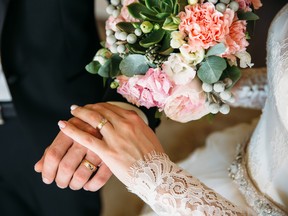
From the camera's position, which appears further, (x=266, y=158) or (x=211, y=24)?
(x=266, y=158)

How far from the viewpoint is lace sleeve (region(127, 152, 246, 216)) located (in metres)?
0.79

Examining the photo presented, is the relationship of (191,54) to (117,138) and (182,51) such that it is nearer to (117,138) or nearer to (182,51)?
(182,51)

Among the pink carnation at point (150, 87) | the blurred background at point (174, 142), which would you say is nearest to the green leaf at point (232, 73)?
the pink carnation at point (150, 87)

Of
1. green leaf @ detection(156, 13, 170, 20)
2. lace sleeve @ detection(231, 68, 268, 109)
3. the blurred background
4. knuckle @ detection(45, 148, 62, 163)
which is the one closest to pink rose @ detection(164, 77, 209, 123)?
green leaf @ detection(156, 13, 170, 20)

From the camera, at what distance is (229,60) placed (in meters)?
0.80

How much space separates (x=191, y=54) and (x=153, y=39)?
8 centimetres

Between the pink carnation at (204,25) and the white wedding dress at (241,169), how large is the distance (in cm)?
14

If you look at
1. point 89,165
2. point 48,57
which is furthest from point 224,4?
point 48,57

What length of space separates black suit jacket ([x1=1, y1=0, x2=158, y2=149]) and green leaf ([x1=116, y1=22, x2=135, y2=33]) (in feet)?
1.16

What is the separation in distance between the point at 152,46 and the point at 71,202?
2.65 feet

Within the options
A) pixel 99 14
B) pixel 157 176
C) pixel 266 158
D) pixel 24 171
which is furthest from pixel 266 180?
pixel 99 14

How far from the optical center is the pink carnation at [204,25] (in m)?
0.74

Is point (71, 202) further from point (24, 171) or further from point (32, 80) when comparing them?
point (32, 80)

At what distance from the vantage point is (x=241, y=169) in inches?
42.7
